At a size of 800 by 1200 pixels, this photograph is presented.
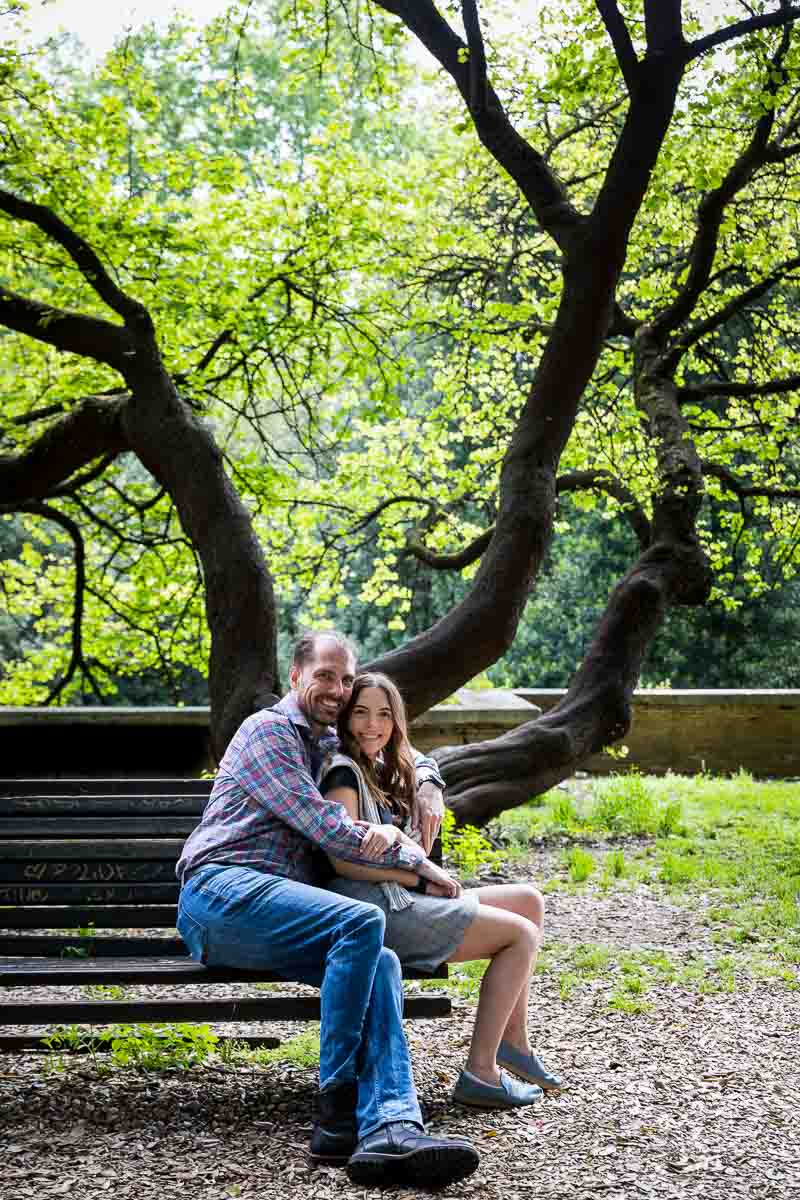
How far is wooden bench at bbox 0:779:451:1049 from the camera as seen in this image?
148 inches

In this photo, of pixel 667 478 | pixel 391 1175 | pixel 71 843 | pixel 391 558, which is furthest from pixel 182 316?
pixel 391 1175

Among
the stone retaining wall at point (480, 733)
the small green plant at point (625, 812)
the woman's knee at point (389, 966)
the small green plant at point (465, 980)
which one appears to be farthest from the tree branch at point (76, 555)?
the woman's knee at point (389, 966)

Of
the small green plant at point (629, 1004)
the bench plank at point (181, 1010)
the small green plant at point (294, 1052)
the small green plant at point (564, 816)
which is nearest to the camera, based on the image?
the bench plank at point (181, 1010)

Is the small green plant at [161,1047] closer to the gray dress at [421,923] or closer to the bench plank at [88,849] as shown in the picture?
the bench plank at [88,849]

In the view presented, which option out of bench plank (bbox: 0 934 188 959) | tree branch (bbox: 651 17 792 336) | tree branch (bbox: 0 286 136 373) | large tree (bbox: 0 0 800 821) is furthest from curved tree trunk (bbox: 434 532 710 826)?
bench plank (bbox: 0 934 188 959)

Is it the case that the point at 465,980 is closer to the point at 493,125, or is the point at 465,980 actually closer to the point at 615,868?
the point at 615,868

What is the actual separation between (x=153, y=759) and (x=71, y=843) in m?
6.17

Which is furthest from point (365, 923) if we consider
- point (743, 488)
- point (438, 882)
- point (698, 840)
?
point (743, 488)

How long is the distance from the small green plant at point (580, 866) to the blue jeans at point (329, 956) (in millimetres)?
4098

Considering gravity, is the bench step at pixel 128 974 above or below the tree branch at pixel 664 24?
below

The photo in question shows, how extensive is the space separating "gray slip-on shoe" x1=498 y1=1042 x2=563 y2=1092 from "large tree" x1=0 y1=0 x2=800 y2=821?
2752 millimetres

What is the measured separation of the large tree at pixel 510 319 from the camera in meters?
6.72

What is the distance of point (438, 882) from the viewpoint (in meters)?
3.93

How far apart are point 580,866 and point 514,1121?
3909 millimetres
